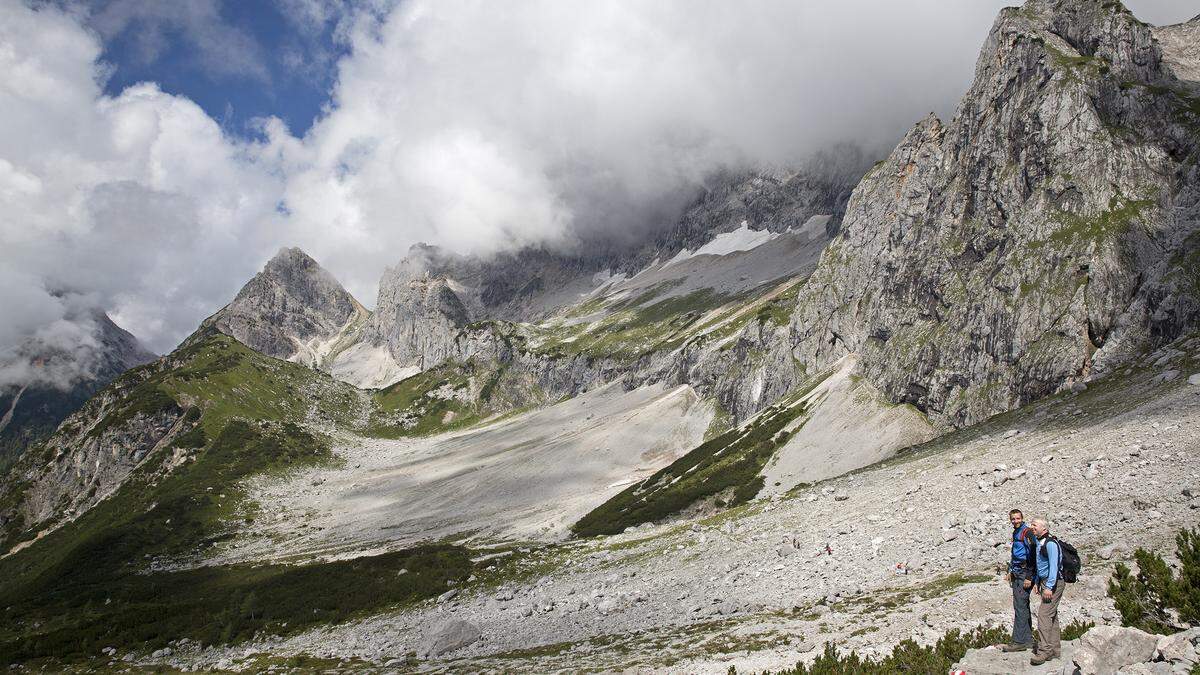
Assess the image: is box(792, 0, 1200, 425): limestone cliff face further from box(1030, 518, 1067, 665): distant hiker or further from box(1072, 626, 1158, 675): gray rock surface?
box(1072, 626, 1158, 675): gray rock surface

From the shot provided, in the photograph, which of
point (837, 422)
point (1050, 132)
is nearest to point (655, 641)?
point (837, 422)

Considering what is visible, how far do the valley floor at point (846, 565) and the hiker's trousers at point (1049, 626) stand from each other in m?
5.66

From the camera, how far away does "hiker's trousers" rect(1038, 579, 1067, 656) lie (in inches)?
614

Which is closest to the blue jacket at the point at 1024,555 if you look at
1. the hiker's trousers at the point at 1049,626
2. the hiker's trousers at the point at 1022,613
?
the hiker's trousers at the point at 1022,613

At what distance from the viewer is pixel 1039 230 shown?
95750 mm

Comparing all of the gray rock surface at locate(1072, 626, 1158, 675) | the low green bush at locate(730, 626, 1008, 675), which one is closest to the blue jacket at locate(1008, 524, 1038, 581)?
the gray rock surface at locate(1072, 626, 1158, 675)

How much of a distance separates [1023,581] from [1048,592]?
3.36 feet

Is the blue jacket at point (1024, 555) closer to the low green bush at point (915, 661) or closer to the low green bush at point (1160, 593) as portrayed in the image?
the low green bush at point (1160, 593)

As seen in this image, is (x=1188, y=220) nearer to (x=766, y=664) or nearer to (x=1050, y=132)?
(x=1050, y=132)

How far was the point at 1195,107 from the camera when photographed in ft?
315

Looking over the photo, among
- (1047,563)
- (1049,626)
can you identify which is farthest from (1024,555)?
(1049,626)

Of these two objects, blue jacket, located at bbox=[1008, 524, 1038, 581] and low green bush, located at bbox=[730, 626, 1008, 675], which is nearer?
blue jacket, located at bbox=[1008, 524, 1038, 581]

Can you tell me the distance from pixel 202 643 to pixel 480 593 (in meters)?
27.2

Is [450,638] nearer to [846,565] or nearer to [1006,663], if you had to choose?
[846,565]
